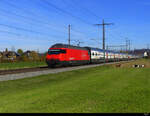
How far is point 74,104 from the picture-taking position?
24.8ft

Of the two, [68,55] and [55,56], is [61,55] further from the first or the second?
[68,55]

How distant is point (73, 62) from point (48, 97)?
2776 cm

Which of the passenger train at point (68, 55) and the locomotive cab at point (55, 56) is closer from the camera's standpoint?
the locomotive cab at point (55, 56)

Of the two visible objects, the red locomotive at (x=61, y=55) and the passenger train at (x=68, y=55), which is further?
the passenger train at (x=68, y=55)

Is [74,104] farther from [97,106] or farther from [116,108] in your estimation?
[116,108]

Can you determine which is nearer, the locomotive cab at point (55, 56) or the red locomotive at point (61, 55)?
the locomotive cab at point (55, 56)

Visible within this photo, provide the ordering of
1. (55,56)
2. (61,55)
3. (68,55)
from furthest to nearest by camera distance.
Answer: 1. (68,55)
2. (61,55)
3. (55,56)

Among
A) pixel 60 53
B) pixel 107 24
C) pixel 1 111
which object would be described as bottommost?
pixel 1 111

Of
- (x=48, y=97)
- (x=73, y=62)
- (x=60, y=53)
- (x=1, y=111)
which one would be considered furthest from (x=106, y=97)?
(x=73, y=62)

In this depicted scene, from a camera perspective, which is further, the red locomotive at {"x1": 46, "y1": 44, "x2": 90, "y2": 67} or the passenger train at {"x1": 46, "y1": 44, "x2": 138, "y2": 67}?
the passenger train at {"x1": 46, "y1": 44, "x2": 138, "y2": 67}

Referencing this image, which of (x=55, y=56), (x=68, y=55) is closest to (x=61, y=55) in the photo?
(x=55, y=56)

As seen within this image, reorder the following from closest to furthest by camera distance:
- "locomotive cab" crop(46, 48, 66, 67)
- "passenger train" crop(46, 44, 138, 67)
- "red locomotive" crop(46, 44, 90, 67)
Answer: "locomotive cab" crop(46, 48, 66, 67), "red locomotive" crop(46, 44, 90, 67), "passenger train" crop(46, 44, 138, 67)

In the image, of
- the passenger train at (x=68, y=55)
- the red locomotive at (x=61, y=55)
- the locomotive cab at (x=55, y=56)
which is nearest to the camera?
the locomotive cab at (x=55, y=56)

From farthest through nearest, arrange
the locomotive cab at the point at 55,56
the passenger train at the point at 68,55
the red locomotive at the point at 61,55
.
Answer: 1. the passenger train at the point at 68,55
2. the red locomotive at the point at 61,55
3. the locomotive cab at the point at 55,56
